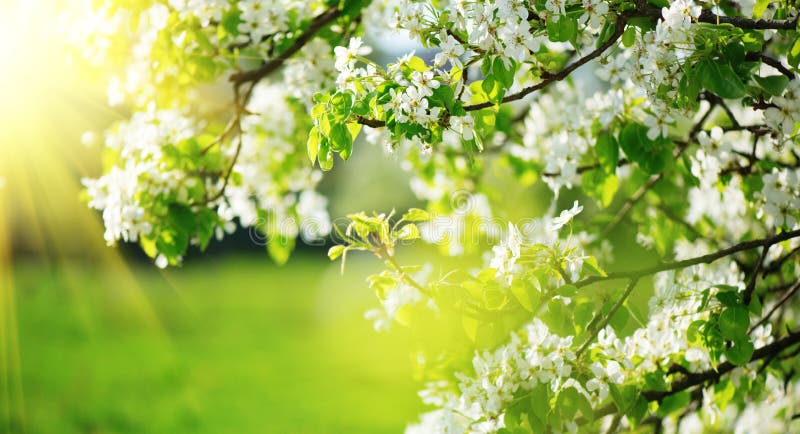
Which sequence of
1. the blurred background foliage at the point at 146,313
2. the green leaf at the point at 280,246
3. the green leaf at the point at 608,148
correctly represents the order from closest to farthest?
the green leaf at the point at 608,148 < the green leaf at the point at 280,246 < the blurred background foliage at the point at 146,313

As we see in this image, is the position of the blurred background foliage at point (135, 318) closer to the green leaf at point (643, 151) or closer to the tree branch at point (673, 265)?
the green leaf at point (643, 151)

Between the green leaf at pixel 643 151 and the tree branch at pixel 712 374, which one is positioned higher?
the green leaf at pixel 643 151

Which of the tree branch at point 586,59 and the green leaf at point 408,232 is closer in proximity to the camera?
the tree branch at point 586,59

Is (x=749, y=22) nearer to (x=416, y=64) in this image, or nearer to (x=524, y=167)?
(x=416, y=64)

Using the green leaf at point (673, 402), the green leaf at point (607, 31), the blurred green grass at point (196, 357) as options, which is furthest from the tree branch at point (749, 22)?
the blurred green grass at point (196, 357)

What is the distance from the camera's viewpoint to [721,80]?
204cm

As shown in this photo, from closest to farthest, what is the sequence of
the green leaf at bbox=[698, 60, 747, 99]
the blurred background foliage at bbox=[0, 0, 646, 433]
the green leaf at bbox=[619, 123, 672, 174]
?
the green leaf at bbox=[698, 60, 747, 99] < the green leaf at bbox=[619, 123, 672, 174] < the blurred background foliage at bbox=[0, 0, 646, 433]

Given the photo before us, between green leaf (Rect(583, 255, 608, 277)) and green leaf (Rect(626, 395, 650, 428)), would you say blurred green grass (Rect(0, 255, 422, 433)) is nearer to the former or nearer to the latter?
green leaf (Rect(626, 395, 650, 428))

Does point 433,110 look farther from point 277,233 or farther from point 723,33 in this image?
point 277,233

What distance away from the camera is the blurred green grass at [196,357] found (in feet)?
24.2

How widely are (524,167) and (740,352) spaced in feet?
7.48

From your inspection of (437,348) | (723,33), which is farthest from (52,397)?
(723,33)

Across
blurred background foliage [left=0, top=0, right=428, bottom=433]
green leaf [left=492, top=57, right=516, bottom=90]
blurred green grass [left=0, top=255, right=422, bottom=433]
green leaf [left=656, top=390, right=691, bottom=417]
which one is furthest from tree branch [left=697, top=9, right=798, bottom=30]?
blurred background foliage [left=0, top=0, right=428, bottom=433]

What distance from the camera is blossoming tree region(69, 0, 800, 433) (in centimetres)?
218
